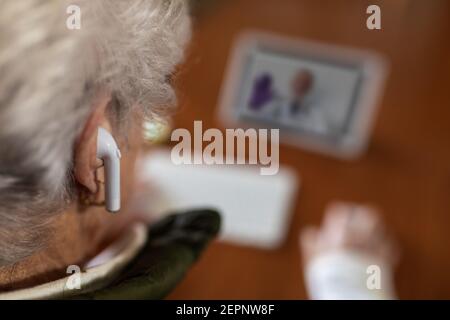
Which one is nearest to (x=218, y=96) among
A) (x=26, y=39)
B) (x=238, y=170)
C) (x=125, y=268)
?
(x=238, y=170)

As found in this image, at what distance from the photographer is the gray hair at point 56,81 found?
0.94 ft

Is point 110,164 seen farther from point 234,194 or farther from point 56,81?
point 234,194

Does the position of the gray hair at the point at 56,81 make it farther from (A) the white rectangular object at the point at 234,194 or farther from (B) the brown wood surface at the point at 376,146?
(A) the white rectangular object at the point at 234,194

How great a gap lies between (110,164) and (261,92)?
417 mm

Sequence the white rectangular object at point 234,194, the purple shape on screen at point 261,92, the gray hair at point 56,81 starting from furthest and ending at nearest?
the white rectangular object at point 234,194
the purple shape on screen at point 261,92
the gray hair at point 56,81

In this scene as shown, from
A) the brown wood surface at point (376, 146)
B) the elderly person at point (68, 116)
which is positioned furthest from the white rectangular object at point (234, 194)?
the elderly person at point (68, 116)

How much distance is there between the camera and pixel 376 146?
904mm

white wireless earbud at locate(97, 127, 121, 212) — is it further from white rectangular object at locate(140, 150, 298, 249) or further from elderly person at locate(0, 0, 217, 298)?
white rectangular object at locate(140, 150, 298, 249)

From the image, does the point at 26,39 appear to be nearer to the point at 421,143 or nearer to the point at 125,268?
the point at 125,268

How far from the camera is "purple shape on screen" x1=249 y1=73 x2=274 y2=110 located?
73cm

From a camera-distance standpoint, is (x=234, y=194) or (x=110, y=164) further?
(x=234, y=194)

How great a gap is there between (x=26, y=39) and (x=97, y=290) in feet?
0.59

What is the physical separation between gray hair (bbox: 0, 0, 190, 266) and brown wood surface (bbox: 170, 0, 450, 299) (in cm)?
36


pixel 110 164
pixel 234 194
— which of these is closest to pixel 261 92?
pixel 234 194
